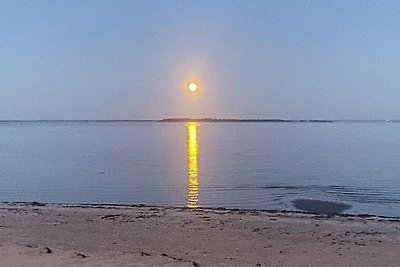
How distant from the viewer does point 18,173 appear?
35156mm

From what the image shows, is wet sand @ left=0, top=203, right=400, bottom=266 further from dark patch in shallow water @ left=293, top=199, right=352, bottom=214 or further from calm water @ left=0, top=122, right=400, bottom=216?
calm water @ left=0, top=122, right=400, bottom=216

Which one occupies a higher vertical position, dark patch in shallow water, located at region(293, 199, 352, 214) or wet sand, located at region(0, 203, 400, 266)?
wet sand, located at region(0, 203, 400, 266)

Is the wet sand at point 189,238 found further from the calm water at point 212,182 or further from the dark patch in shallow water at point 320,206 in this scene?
the calm water at point 212,182

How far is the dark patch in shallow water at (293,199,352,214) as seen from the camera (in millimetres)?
19312

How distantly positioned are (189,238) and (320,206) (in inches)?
417

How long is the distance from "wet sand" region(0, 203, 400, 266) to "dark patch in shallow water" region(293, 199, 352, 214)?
13.5 feet

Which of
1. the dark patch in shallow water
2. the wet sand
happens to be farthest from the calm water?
the wet sand

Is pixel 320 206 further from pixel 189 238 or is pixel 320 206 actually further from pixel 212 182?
pixel 189 238

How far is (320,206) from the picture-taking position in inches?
809

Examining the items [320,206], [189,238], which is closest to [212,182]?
[320,206]

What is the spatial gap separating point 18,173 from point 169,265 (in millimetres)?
29809

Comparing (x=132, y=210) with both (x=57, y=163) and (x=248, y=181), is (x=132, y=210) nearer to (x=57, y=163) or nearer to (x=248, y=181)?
(x=248, y=181)

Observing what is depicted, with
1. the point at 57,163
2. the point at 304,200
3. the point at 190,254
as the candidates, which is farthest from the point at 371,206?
the point at 57,163

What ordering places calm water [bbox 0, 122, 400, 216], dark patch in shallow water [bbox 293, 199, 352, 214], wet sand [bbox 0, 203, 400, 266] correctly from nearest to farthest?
1. wet sand [bbox 0, 203, 400, 266]
2. dark patch in shallow water [bbox 293, 199, 352, 214]
3. calm water [bbox 0, 122, 400, 216]
